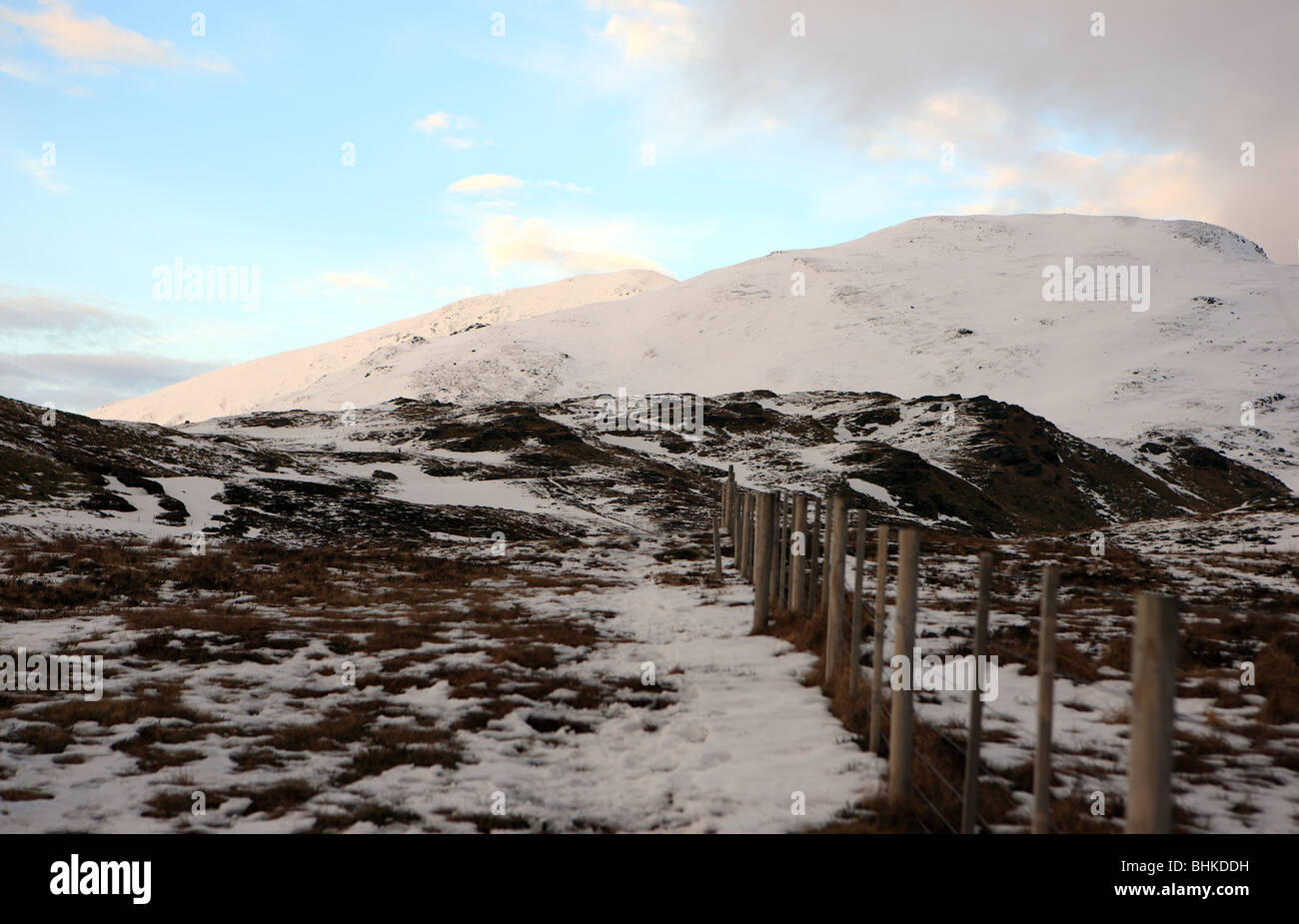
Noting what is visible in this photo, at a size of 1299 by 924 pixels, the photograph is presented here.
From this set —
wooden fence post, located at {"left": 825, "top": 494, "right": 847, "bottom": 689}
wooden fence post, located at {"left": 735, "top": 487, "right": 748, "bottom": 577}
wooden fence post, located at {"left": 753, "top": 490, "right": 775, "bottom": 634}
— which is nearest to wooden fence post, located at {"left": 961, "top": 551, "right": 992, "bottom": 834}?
wooden fence post, located at {"left": 825, "top": 494, "right": 847, "bottom": 689}

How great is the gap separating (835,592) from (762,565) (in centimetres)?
553

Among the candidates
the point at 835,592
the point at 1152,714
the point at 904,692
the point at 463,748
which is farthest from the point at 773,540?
the point at 1152,714

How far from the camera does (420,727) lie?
8562 mm

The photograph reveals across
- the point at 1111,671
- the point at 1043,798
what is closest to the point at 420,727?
the point at 1043,798

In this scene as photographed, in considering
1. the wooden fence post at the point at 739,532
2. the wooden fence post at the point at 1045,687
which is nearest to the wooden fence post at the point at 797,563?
the wooden fence post at the point at 739,532

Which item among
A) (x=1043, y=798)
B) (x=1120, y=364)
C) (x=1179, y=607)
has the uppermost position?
(x=1120, y=364)

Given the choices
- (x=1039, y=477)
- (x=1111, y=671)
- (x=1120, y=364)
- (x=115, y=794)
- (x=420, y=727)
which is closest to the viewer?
(x=115, y=794)

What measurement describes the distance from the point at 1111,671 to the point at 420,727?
29.9ft

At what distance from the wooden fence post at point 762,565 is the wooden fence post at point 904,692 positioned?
770 centimetres

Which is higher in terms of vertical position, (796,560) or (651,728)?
(796,560)

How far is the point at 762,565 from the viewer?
48.0 feet
